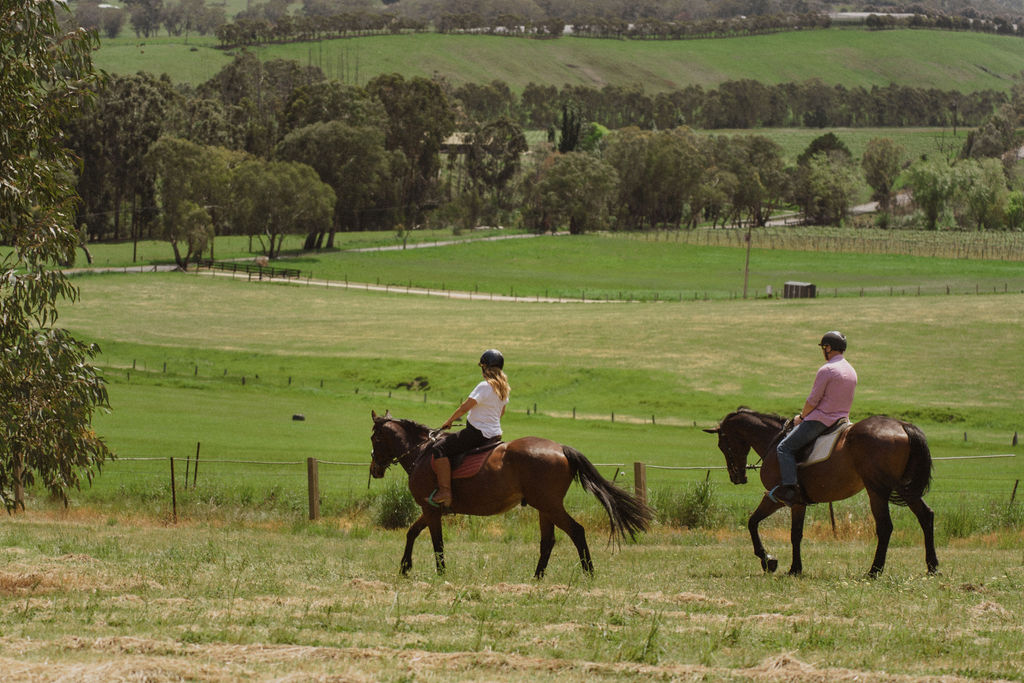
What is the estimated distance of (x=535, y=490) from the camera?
582 inches

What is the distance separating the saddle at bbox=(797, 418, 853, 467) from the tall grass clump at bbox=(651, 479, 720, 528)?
8.24m

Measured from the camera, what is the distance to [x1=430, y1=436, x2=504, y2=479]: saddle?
1516 cm

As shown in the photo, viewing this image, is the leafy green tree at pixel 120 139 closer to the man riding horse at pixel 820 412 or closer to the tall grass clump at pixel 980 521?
the tall grass clump at pixel 980 521

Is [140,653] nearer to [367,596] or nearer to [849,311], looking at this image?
[367,596]

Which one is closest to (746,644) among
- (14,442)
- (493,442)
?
(493,442)

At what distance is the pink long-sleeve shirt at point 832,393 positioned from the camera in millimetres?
14859

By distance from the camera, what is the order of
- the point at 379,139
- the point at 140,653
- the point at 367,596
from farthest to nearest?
the point at 379,139
the point at 367,596
the point at 140,653

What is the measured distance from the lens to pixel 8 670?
952 centimetres

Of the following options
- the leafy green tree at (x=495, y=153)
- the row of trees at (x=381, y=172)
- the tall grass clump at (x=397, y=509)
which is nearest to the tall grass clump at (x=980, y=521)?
the tall grass clump at (x=397, y=509)

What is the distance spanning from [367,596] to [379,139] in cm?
14126

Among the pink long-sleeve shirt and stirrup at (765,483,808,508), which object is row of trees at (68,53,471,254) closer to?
stirrup at (765,483,808,508)

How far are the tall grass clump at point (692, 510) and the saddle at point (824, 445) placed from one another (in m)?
8.24

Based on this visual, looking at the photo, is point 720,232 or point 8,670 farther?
point 720,232

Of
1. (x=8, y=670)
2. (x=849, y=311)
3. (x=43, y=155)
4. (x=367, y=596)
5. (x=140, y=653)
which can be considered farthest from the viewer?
(x=849, y=311)
